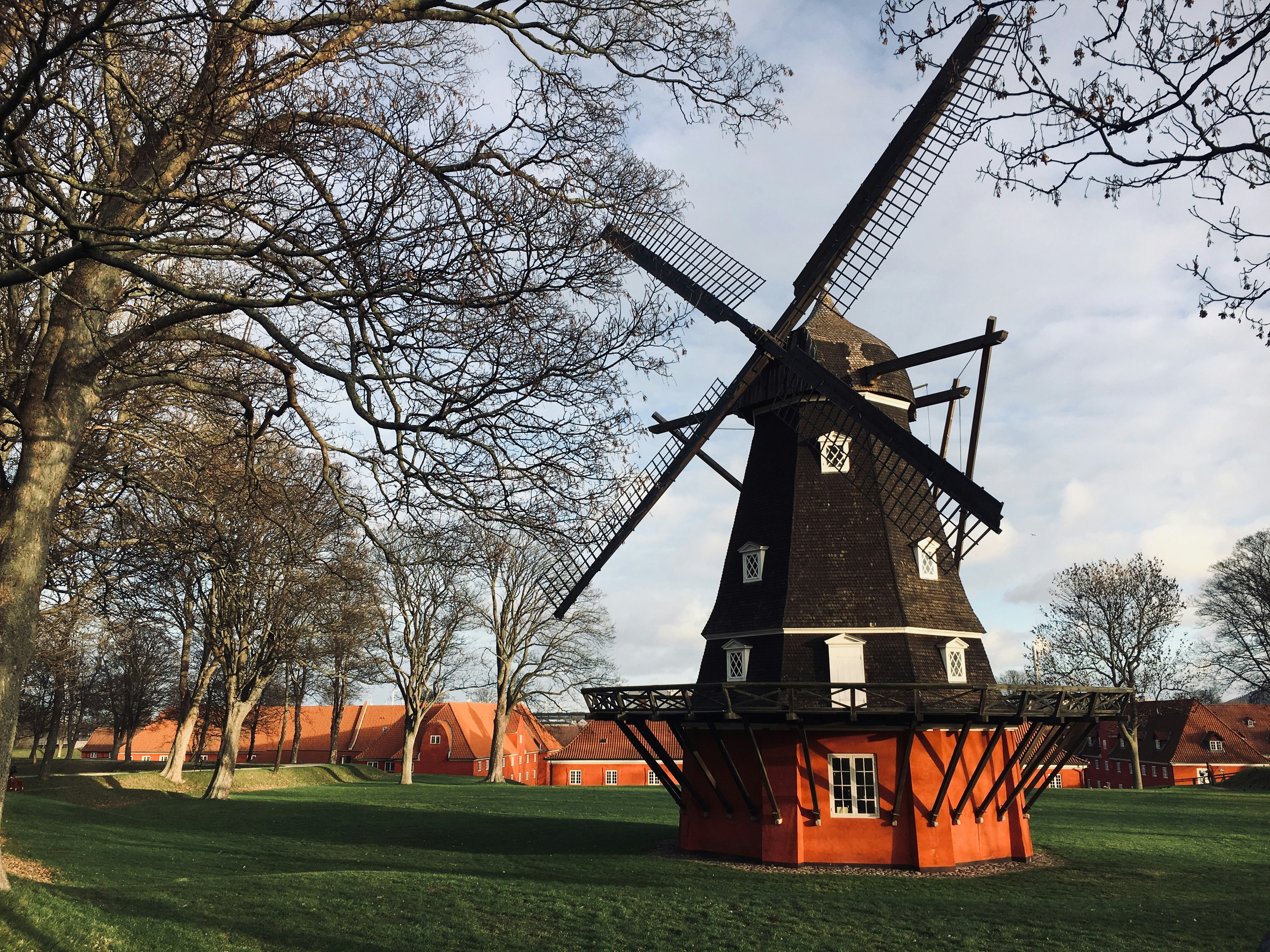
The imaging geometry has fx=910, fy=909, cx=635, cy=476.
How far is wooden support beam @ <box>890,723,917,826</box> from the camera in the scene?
52.9 feet

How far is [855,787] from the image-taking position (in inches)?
651

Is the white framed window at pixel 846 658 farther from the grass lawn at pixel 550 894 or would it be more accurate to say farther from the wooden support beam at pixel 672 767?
the wooden support beam at pixel 672 767

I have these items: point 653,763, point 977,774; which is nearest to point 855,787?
point 977,774

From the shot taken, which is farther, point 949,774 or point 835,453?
point 835,453

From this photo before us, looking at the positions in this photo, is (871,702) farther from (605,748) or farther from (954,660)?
(605,748)

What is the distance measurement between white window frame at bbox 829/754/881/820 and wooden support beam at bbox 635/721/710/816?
276 cm

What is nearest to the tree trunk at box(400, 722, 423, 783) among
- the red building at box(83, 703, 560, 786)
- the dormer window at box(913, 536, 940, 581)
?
the red building at box(83, 703, 560, 786)

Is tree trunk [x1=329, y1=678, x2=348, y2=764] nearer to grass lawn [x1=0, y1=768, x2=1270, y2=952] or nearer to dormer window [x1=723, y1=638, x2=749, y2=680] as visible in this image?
grass lawn [x1=0, y1=768, x2=1270, y2=952]

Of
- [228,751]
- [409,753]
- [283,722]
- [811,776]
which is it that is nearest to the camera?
[811,776]

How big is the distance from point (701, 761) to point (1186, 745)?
4876 centimetres

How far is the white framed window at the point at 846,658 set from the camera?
16.8 m

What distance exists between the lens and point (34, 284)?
1230 centimetres

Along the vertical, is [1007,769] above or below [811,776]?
above

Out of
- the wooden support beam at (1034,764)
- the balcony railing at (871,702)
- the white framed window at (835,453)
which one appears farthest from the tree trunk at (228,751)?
the wooden support beam at (1034,764)
